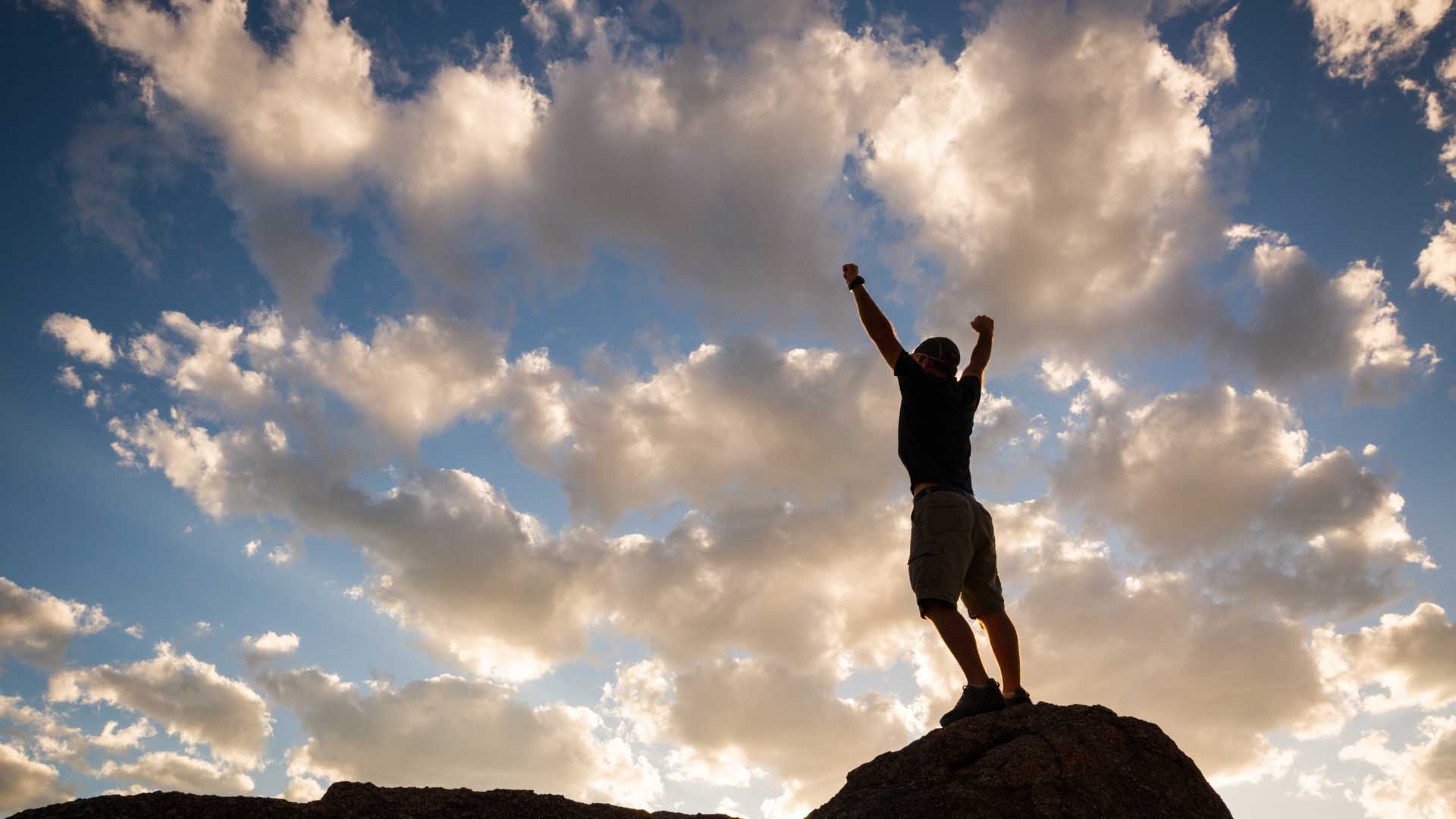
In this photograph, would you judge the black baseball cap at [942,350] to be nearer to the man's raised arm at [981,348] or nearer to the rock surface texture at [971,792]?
the man's raised arm at [981,348]

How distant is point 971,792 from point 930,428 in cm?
277

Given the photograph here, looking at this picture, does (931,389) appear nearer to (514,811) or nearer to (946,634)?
(946,634)

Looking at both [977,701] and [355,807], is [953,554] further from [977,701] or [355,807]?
[355,807]

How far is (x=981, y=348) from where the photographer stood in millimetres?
8422

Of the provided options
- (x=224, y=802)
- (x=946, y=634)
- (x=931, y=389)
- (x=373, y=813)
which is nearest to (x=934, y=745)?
(x=946, y=634)

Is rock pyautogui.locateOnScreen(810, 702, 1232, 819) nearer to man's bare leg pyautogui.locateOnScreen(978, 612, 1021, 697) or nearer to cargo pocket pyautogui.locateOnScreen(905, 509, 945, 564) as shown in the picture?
man's bare leg pyautogui.locateOnScreen(978, 612, 1021, 697)

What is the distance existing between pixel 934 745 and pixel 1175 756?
166 cm

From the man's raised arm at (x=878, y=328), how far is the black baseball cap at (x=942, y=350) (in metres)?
0.42

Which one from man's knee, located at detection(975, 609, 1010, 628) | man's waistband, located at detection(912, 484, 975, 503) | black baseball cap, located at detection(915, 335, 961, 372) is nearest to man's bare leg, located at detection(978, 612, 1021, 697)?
man's knee, located at detection(975, 609, 1010, 628)

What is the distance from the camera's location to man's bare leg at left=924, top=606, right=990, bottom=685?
22.0ft

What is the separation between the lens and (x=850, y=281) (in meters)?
7.49

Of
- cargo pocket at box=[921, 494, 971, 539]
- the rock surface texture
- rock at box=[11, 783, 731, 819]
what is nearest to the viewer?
rock at box=[11, 783, 731, 819]

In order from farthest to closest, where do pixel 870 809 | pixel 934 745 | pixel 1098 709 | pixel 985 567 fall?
1. pixel 985 567
2. pixel 1098 709
3. pixel 934 745
4. pixel 870 809

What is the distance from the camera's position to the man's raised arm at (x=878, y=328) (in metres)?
7.30
